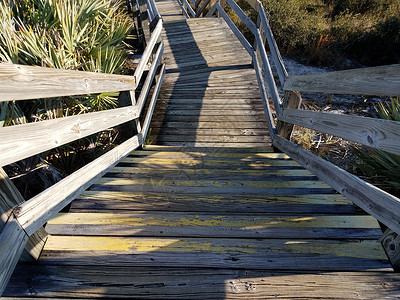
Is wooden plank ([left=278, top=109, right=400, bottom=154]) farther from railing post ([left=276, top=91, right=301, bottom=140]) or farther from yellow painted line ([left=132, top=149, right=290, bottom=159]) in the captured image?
yellow painted line ([left=132, top=149, right=290, bottom=159])

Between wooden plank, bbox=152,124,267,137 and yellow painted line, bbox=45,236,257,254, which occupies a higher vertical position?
yellow painted line, bbox=45,236,257,254

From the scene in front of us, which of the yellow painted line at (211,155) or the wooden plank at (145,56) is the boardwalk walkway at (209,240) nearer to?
the yellow painted line at (211,155)

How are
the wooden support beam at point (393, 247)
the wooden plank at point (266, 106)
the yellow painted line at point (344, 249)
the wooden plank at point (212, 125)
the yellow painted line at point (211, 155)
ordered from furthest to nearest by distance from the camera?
the wooden plank at point (212, 125) < the wooden plank at point (266, 106) < the yellow painted line at point (211, 155) < the yellow painted line at point (344, 249) < the wooden support beam at point (393, 247)

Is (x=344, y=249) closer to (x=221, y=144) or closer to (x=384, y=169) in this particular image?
(x=384, y=169)

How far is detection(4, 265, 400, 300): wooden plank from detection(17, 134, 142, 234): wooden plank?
30 centimetres

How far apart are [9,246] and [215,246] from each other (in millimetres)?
1060

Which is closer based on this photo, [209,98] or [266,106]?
[266,106]

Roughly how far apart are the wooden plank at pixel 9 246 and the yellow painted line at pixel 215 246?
35cm

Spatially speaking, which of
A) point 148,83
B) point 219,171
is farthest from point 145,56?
point 219,171

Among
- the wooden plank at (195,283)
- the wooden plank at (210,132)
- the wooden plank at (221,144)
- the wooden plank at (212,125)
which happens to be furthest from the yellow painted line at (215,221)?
the wooden plank at (212,125)

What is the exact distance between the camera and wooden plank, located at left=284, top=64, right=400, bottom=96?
1306 millimetres

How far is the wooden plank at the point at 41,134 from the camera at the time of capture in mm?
1131

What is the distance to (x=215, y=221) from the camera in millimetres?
1802

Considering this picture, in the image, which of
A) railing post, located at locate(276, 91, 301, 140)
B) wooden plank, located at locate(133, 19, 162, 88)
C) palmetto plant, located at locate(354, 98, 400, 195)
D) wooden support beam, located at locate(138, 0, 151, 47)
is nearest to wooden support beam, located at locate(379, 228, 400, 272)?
palmetto plant, located at locate(354, 98, 400, 195)
